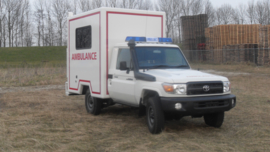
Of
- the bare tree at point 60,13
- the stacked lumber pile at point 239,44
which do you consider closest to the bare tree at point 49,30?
the bare tree at point 60,13

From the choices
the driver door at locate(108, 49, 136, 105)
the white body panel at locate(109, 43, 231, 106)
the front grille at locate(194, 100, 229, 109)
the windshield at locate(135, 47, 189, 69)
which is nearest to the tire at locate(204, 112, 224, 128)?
the front grille at locate(194, 100, 229, 109)

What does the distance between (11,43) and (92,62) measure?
59003 millimetres

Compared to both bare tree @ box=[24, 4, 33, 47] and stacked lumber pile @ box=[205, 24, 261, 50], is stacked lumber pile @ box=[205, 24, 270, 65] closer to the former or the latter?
stacked lumber pile @ box=[205, 24, 261, 50]

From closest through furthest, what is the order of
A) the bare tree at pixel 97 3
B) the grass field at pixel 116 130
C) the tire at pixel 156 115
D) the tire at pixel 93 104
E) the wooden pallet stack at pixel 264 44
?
1. the grass field at pixel 116 130
2. the tire at pixel 156 115
3. the tire at pixel 93 104
4. the wooden pallet stack at pixel 264 44
5. the bare tree at pixel 97 3

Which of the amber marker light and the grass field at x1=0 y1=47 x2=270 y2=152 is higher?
the amber marker light

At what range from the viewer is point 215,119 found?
24.5ft

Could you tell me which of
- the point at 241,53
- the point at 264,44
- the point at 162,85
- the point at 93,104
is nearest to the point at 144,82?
the point at 162,85

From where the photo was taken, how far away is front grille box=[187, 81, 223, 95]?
6.51 meters

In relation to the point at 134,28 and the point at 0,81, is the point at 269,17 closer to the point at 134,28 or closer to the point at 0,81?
the point at 0,81

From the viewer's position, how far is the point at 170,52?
807 cm

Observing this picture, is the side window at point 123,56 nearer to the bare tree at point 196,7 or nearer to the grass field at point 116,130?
the grass field at point 116,130

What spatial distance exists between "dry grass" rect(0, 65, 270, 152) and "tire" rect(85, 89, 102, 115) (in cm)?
19

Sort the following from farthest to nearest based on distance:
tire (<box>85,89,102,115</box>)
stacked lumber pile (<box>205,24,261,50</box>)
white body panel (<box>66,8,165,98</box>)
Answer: stacked lumber pile (<box>205,24,261,50</box>), tire (<box>85,89,102,115</box>), white body panel (<box>66,8,165,98</box>)

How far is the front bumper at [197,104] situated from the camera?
21.0 feet
